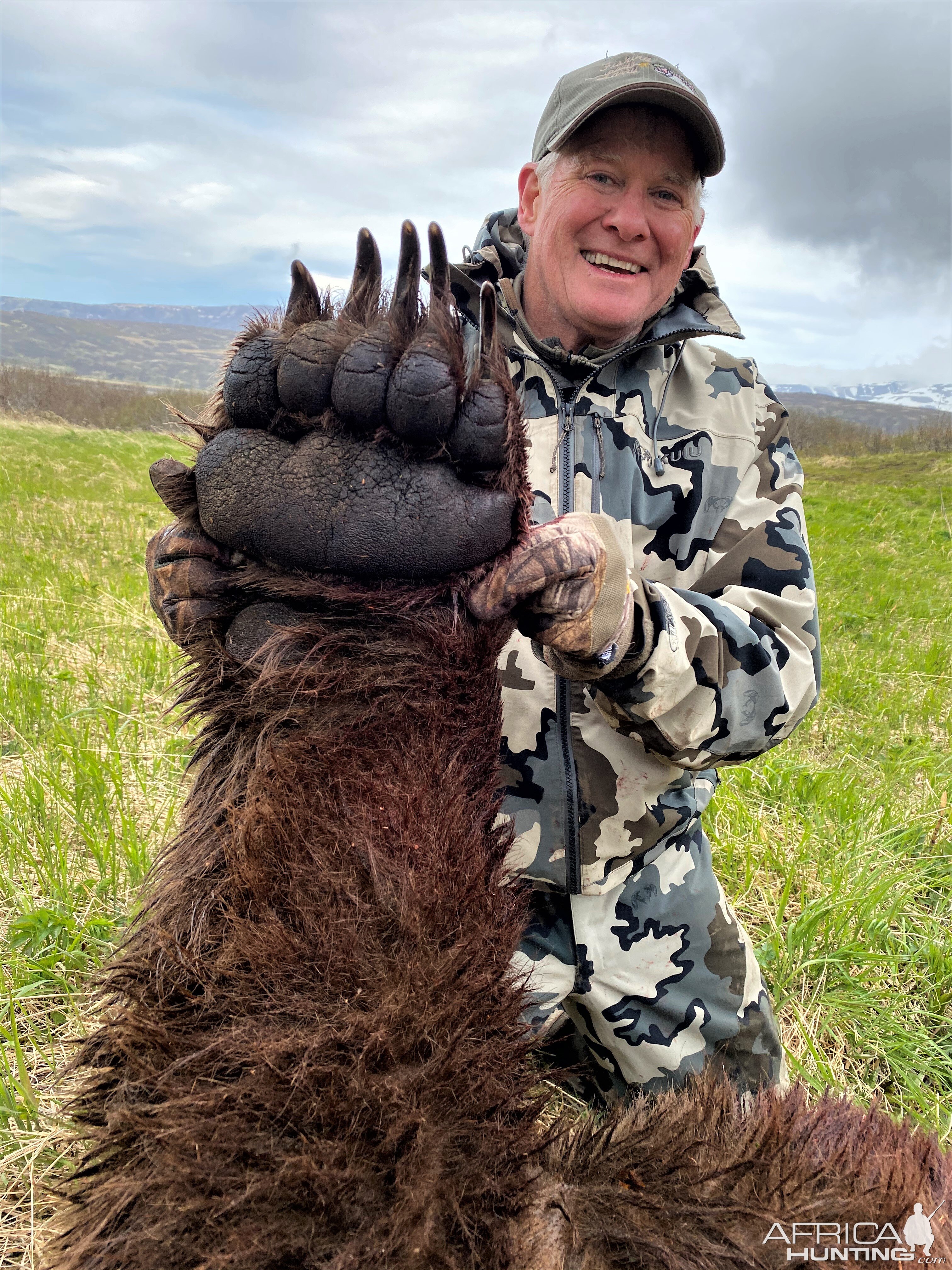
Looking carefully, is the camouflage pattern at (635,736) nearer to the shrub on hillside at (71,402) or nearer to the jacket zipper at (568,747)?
the jacket zipper at (568,747)

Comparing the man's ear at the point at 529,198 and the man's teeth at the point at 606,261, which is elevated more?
the man's ear at the point at 529,198

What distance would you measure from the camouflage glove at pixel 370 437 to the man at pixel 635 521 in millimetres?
1114

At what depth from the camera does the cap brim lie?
236 centimetres

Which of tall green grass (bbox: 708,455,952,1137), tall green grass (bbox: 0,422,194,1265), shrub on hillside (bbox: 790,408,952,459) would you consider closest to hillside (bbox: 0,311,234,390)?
shrub on hillside (bbox: 790,408,952,459)

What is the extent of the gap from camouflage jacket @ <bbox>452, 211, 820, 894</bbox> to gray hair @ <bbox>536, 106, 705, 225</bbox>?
8.7 inches

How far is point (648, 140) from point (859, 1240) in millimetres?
2810

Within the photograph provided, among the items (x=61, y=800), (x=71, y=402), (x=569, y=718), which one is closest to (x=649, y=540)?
(x=569, y=718)

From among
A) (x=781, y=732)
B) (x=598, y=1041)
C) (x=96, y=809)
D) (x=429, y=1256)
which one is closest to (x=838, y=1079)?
(x=598, y=1041)

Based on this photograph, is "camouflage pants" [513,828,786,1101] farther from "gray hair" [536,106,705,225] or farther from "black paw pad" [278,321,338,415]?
"gray hair" [536,106,705,225]

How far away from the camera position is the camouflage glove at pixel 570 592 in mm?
1475

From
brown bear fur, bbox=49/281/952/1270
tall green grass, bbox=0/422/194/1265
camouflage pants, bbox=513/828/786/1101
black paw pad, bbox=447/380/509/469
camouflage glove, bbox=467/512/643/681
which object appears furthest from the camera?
camouflage pants, bbox=513/828/786/1101

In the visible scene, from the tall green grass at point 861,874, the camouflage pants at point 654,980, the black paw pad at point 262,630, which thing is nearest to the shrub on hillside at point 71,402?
the tall green grass at point 861,874

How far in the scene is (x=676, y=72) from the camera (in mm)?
2520

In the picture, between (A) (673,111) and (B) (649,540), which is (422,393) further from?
(A) (673,111)
